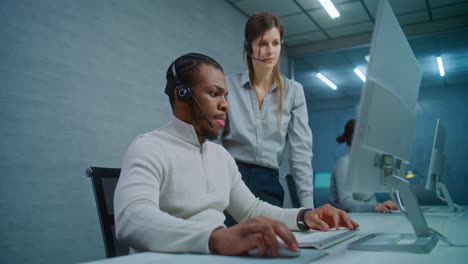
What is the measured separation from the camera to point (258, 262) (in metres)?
0.58

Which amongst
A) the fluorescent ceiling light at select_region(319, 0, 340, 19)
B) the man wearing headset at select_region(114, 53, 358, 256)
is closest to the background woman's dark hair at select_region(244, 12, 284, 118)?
the man wearing headset at select_region(114, 53, 358, 256)

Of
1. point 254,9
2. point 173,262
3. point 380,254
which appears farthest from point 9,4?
point 254,9

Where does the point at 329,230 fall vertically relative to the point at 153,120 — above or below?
below

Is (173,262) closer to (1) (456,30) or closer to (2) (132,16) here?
(2) (132,16)

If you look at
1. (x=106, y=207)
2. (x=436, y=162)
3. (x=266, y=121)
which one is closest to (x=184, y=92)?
(x=106, y=207)

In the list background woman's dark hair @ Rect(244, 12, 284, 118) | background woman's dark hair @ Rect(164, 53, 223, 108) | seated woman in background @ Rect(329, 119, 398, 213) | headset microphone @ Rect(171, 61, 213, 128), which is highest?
background woman's dark hair @ Rect(244, 12, 284, 118)

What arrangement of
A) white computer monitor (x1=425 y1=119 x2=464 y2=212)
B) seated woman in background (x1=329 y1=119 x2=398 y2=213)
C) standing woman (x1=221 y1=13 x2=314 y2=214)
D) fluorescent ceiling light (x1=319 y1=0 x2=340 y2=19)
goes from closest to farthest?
1. standing woman (x1=221 y1=13 x2=314 y2=214)
2. white computer monitor (x1=425 y1=119 x2=464 y2=212)
3. seated woman in background (x1=329 y1=119 x2=398 y2=213)
4. fluorescent ceiling light (x1=319 y1=0 x2=340 y2=19)

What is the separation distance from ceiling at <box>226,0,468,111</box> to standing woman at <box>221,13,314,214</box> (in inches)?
106

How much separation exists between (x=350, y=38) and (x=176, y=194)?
4.66 metres

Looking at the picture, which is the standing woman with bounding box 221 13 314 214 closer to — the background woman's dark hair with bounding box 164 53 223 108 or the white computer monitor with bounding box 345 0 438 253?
the background woman's dark hair with bounding box 164 53 223 108

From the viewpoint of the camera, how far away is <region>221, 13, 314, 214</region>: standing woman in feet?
5.04

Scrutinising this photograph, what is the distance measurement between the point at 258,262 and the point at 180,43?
292cm

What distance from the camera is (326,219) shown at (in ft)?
3.46

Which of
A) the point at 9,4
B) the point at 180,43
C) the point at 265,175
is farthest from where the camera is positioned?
the point at 180,43
